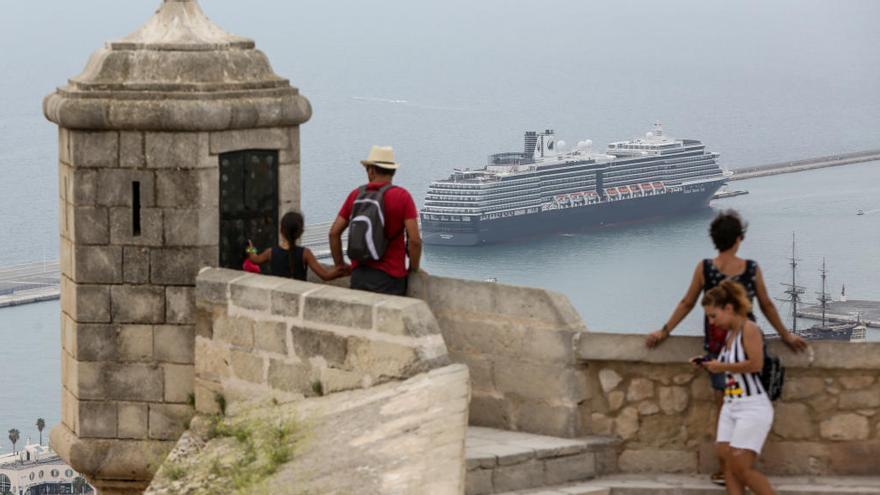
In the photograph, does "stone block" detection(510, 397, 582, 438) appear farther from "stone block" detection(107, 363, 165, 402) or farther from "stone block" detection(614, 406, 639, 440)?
"stone block" detection(107, 363, 165, 402)

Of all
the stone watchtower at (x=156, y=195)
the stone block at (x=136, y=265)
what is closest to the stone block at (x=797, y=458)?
the stone watchtower at (x=156, y=195)

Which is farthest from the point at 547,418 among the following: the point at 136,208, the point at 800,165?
the point at 800,165

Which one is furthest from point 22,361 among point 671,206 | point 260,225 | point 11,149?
point 260,225

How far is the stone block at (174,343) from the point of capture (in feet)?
22.3

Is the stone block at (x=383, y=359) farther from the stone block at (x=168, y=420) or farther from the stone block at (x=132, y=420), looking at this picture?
the stone block at (x=132, y=420)

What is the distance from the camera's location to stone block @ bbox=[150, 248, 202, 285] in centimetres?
678

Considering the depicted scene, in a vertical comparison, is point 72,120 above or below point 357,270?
above

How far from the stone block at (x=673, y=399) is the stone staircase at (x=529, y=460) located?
0.20 metres

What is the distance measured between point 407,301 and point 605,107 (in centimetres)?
12589

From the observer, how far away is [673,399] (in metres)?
6.02

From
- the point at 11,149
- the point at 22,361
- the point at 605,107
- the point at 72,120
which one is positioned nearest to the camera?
the point at 72,120

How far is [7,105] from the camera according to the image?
110188 mm

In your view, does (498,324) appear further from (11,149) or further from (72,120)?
(11,149)

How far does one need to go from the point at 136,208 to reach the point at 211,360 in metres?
0.63
